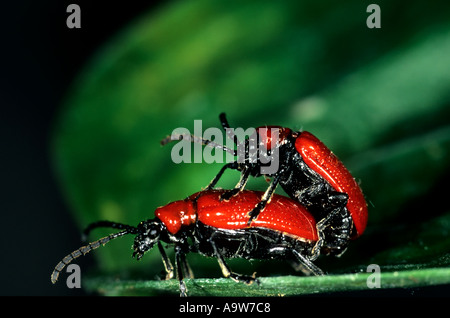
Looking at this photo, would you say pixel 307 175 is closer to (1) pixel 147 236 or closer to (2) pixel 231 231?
(2) pixel 231 231

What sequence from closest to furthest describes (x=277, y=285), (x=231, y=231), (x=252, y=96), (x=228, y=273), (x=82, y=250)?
(x=277, y=285), (x=228, y=273), (x=231, y=231), (x=82, y=250), (x=252, y=96)

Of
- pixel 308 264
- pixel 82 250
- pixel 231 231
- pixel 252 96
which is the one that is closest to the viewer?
pixel 308 264

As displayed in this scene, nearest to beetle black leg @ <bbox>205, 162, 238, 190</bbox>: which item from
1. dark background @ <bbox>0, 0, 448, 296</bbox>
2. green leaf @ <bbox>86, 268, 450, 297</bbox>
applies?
green leaf @ <bbox>86, 268, 450, 297</bbox>

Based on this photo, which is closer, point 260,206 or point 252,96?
point 260,206

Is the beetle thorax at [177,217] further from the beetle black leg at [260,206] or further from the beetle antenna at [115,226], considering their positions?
the beetle black leg at [260,206]

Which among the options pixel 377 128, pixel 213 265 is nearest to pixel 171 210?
pixel 213 265

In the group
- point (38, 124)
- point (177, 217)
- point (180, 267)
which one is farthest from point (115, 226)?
point (38, 124)
